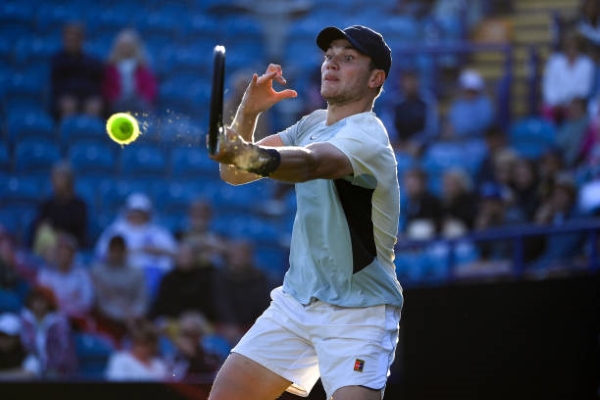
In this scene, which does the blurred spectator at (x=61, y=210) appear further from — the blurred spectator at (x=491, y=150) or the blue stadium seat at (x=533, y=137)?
the blue stadium seat at (x=533, y=137)

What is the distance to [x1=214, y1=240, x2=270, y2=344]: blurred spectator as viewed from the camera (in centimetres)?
902

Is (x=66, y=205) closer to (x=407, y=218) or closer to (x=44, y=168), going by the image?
A: (x=44, y=168)

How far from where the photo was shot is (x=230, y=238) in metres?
10.0

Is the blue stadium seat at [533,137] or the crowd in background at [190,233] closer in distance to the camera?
the crowd in background at [190,233]

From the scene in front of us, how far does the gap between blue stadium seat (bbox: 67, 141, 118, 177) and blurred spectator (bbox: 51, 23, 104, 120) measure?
0.37 meters

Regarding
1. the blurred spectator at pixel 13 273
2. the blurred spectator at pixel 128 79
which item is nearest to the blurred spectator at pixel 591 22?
the blurred spectator at pixel 128 79

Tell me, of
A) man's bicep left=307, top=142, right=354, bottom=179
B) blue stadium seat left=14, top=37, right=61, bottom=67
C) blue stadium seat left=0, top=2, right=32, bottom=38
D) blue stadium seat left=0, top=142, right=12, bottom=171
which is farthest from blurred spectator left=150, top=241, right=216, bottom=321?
man's bicep left=307, top=142, right=354, bottom=179

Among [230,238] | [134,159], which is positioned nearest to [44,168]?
[134,159]

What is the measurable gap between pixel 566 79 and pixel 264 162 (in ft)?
24.9

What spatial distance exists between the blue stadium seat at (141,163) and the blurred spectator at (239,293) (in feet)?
6.69

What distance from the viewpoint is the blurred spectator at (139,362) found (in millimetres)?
8758

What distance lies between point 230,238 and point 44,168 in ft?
6.89

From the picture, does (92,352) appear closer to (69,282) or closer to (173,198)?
(69,282)

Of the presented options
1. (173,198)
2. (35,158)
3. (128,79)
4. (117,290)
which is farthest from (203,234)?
(128,79)
